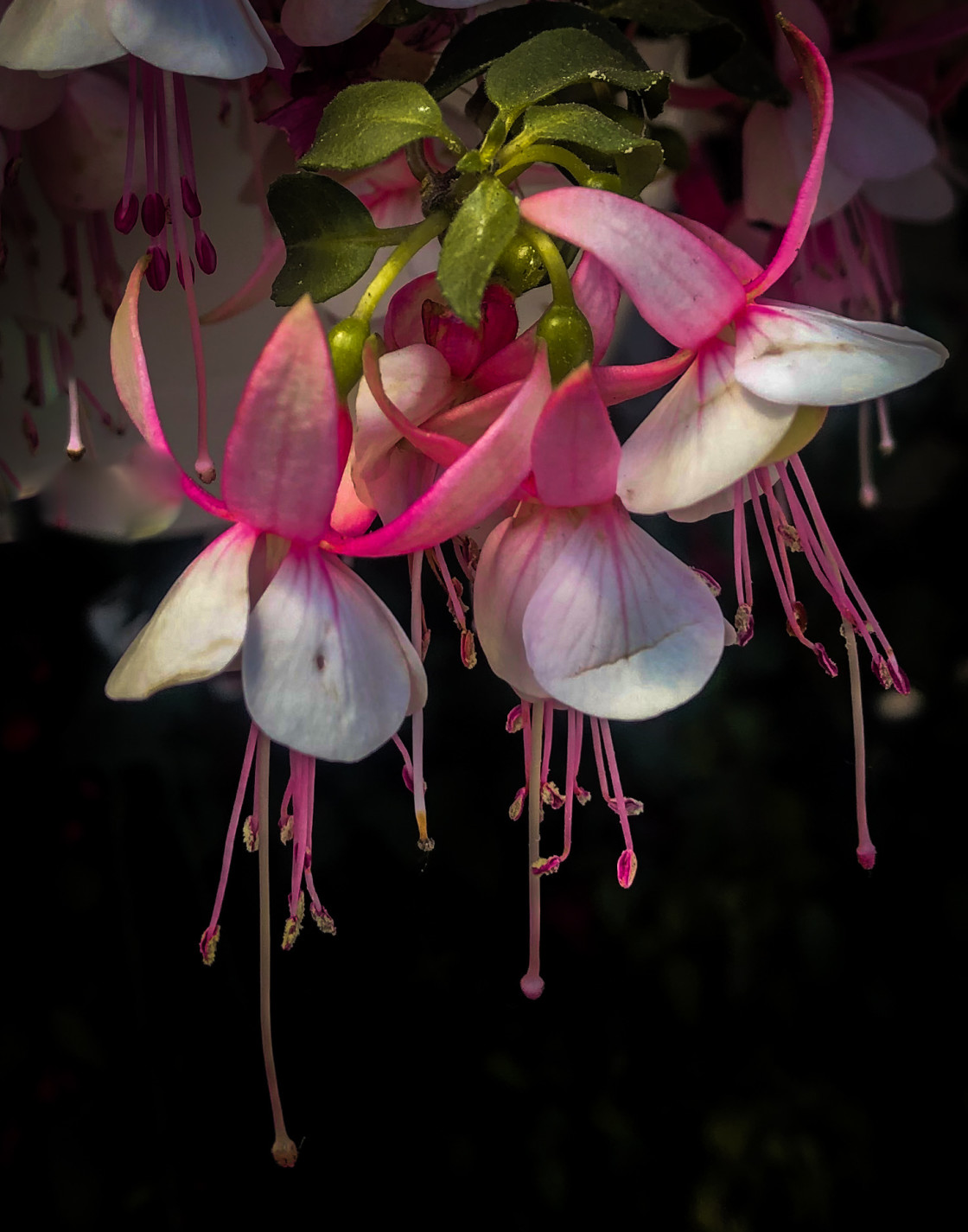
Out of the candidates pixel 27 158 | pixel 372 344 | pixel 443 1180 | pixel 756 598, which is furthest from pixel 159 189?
pixel 443 1180

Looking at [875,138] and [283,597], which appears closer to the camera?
[283,597]

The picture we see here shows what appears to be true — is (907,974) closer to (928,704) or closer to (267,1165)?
(928,704)

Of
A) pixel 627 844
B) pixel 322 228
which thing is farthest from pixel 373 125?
pixel 627 844

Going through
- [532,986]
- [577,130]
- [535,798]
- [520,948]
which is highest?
[577,130]

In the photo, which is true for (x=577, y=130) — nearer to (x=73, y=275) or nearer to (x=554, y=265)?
(x=554, y=265)

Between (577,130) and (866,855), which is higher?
(577,130)

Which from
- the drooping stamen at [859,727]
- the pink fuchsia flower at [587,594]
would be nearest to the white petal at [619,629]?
the pink fuchsia flower at [587,594]

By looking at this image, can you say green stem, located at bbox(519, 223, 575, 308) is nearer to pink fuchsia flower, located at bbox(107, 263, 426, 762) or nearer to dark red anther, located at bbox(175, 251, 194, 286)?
pink fuchsia flower, located at bbox(107, 263, 426, 762)

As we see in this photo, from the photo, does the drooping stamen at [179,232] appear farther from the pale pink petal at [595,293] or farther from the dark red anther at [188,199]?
the pale pink petal at [595,293]
